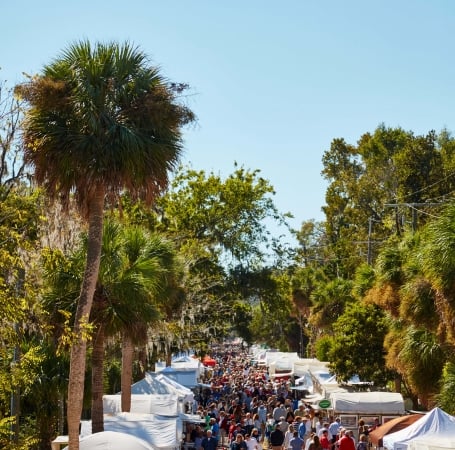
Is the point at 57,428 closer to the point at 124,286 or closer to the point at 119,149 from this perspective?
the point at 124,286

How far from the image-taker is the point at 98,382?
2022 cm

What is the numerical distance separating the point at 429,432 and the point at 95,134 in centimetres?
837

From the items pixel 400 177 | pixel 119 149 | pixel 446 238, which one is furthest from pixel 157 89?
pixel 400 177

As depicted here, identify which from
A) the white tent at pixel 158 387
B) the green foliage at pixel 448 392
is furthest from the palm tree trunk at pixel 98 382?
the white tent at pixel 158 387

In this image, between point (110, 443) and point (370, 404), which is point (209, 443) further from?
point (110, 443)

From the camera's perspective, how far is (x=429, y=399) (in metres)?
24.8

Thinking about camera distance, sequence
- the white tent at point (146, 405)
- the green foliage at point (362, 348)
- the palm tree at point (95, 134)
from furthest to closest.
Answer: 1. the green foliage at point (362, 348)
2. the white tent at point (146, 405)
3. the palm tree at point (95, 134)

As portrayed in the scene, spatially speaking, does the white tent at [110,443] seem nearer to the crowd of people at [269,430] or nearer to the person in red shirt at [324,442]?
the crowd of people at [269,430]

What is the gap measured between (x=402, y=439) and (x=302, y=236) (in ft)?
257

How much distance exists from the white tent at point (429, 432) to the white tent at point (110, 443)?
4.94 meters

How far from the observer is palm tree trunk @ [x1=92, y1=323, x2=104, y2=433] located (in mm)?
19547

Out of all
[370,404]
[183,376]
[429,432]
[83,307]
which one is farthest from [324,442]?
[183,376]

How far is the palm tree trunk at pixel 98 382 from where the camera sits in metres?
19.5

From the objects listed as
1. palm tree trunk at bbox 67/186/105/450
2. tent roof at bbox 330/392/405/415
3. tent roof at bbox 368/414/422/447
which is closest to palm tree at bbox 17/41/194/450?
palm tree trunk at bbox 67/186/105/450
